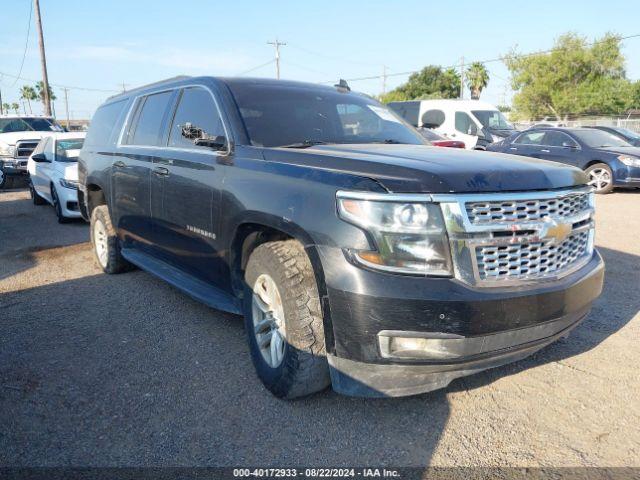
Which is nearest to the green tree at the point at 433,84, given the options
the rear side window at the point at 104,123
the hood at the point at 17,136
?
the hood at the point at 17,136

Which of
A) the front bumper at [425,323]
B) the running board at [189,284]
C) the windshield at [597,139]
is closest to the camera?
the front bumper at [425,323]

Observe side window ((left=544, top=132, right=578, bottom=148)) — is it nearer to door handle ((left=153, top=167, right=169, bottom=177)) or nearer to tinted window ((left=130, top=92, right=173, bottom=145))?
tinted window ((left=130, top=92, right=173, bottom=145))

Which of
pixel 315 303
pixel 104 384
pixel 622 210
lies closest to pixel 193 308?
pixel 104 384

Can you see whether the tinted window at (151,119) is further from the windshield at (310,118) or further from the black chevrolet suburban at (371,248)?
the windshield at (310,118)

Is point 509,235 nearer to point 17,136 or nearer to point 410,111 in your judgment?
point 410,111

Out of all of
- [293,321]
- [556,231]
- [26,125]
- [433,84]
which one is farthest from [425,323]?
[433,84]

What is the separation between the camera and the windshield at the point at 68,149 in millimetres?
10406

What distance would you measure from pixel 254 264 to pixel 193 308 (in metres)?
1.86

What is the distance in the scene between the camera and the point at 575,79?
5550 centimetres

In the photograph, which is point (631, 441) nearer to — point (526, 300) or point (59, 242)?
point (526, 300)

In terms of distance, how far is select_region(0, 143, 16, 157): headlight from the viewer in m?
17.1

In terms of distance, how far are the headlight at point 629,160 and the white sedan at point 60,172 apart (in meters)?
11.3

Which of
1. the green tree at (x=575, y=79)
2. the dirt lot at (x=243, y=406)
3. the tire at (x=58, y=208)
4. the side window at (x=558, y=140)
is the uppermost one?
the green tree at (x=575, y=79)

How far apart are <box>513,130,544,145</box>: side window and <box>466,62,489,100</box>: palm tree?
5037cm
